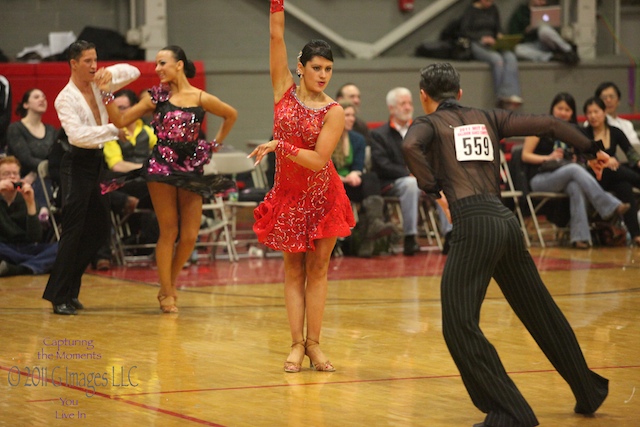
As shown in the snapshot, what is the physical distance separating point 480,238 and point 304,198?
1.36 metres

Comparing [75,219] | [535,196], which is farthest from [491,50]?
[75,219]

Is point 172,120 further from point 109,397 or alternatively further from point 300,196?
point 109,397

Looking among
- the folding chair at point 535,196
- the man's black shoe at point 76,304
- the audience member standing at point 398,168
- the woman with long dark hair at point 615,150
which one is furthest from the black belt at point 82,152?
the woman with long dark hair at point 615,150

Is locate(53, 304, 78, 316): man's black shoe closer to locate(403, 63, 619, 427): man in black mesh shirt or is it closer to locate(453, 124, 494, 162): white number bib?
locate(403, 63, 619, 427): man in black mesh shirt

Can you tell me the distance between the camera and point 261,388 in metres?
4.70

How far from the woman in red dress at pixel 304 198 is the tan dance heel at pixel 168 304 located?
6.11 feet

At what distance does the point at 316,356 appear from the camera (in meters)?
5.12

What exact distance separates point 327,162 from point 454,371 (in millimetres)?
1237

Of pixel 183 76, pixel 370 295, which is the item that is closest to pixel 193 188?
pixel 183 76

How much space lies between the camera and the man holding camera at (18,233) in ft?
29.2

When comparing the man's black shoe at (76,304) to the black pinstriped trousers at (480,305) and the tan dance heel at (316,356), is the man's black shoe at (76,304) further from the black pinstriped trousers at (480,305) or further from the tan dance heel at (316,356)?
the black pinstriped trousers at (480,305)

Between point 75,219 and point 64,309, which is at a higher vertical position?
point 75,219

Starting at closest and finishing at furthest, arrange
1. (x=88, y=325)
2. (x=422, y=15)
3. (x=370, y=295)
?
(x=88, y=325)
(x=370, y=295)
(x=422, y=15)

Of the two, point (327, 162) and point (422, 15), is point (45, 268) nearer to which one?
point (327, 162)
